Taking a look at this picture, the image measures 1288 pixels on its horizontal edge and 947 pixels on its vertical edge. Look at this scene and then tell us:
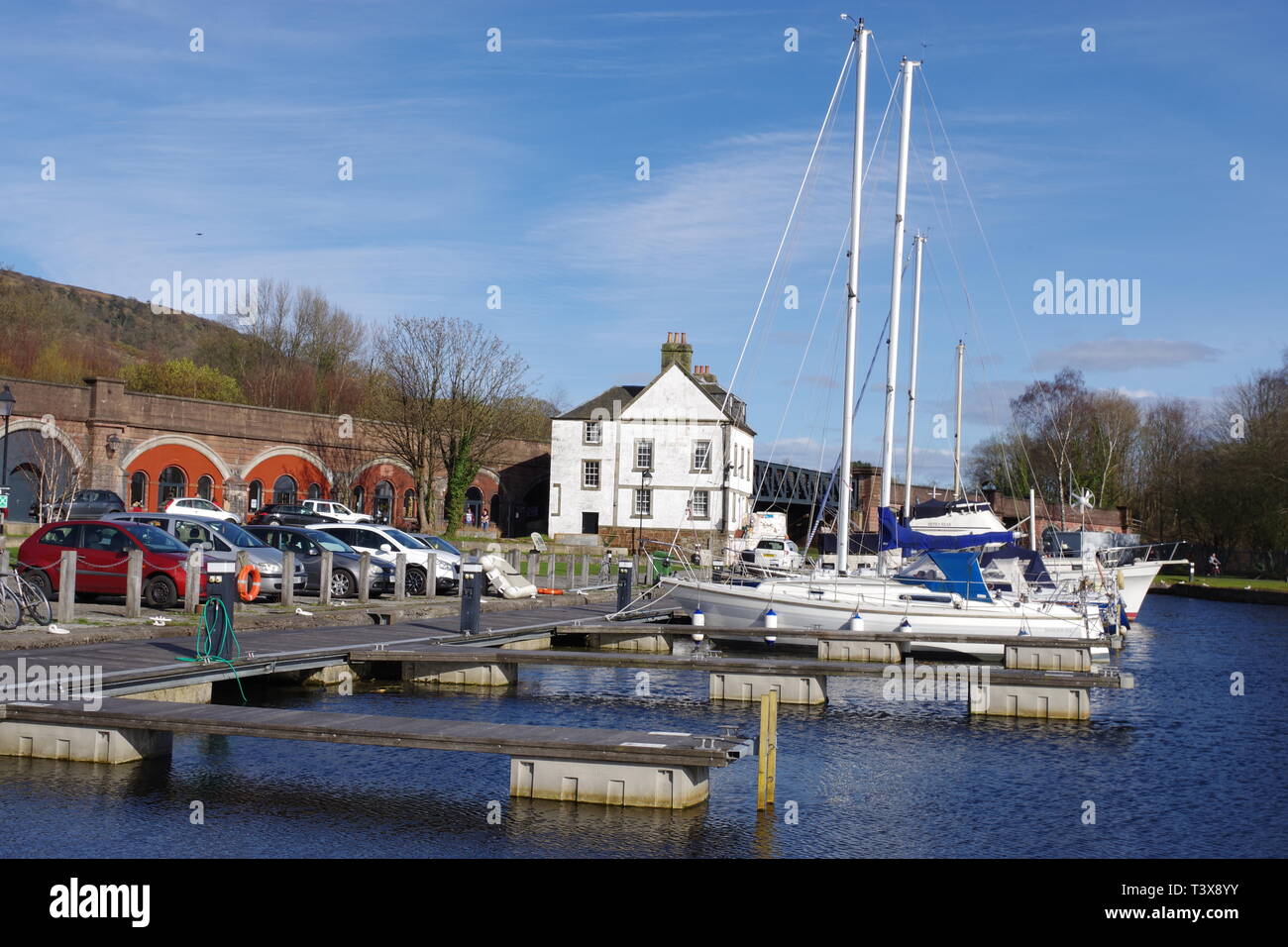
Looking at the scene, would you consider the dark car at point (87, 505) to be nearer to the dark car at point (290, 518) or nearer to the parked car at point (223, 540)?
the dark car at point (290, 518)

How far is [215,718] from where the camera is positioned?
12398 millimetres

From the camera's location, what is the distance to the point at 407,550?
29.9 metres

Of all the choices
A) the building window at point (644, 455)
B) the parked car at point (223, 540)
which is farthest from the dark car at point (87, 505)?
the building window at point (644, 455)

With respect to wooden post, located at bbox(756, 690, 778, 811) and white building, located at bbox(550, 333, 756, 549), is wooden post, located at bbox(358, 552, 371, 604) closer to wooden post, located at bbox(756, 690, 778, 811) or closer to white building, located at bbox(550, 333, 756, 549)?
wooden post, located at bbox(756, 690, 778, 811)

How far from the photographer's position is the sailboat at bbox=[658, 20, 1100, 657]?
2542cm

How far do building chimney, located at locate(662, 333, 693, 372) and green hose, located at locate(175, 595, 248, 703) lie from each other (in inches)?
2019

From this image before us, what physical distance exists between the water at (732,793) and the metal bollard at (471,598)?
2.15 m

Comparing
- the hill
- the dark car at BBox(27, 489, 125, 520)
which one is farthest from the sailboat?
the hill

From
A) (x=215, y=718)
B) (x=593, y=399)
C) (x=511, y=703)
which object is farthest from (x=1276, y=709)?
(x=593, y=399)

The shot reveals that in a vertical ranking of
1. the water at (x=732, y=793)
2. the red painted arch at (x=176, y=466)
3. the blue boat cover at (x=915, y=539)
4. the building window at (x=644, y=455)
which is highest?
the building window at (x=644, y=455)

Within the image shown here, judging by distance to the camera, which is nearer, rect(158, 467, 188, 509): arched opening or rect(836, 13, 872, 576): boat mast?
rect(836, 13, 872, 576): boat mast

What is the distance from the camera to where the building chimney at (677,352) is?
219 ft

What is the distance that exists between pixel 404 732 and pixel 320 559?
14.5 metres
